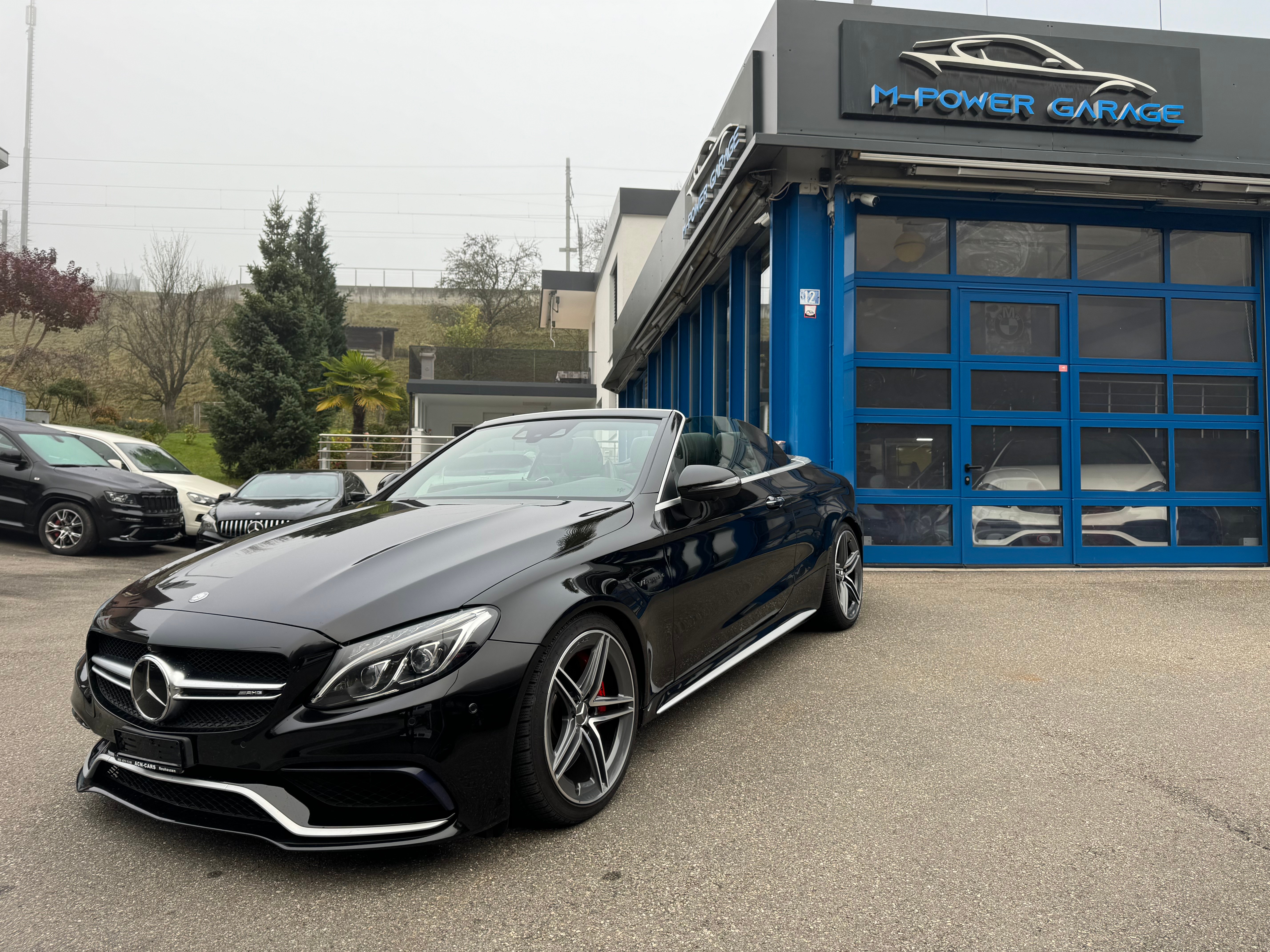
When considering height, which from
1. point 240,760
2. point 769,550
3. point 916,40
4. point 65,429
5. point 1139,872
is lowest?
point 1139,872

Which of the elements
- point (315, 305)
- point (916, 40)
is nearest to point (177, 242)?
point (315, 305)

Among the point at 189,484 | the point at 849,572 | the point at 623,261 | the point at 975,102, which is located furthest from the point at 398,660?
the point at 623,261

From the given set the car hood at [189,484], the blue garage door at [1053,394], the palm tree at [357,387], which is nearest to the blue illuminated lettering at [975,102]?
the blue garage door at [1053,394]

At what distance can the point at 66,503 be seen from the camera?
9.88 meters

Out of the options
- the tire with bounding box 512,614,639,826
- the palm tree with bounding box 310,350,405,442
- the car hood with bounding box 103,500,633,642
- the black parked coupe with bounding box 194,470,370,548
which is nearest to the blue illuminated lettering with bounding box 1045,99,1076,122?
the car hood with bounding box 103,500,633,642

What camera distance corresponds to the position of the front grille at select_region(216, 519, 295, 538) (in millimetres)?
9719

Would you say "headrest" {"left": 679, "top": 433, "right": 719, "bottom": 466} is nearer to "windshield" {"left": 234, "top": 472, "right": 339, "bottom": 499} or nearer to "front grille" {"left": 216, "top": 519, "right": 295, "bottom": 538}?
"front grille" {"left": 216, "top": 519, "right": 295, "bottom": 538}

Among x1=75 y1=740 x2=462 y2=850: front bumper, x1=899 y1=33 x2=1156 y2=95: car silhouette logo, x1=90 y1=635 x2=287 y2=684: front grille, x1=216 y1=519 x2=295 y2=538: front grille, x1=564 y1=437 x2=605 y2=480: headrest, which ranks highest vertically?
x1=899 y1=33 x2=1156 y2=95: car silhouette logo

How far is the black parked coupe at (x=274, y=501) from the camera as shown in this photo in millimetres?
9781

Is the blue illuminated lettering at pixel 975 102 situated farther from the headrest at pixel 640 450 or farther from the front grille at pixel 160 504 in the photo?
the front grille at pixel 160 504

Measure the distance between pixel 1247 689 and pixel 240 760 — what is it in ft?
14.7

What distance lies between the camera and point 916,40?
312 inches

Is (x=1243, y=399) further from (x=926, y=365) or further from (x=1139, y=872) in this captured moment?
(x=1139, y=872)

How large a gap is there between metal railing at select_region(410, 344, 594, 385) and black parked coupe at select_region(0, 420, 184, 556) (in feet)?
60.4
